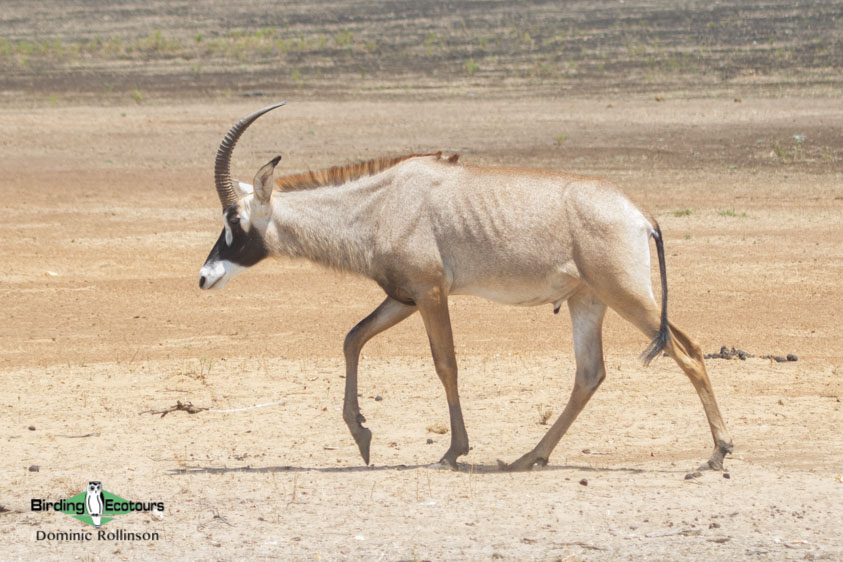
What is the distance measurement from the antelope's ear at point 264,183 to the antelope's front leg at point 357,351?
100 cm

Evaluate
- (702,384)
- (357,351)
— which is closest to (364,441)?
(357,351)

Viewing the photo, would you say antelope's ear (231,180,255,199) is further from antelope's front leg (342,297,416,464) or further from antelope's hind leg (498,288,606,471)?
antelope's hind leg (498,288,606,471)

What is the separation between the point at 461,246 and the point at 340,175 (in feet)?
3.34

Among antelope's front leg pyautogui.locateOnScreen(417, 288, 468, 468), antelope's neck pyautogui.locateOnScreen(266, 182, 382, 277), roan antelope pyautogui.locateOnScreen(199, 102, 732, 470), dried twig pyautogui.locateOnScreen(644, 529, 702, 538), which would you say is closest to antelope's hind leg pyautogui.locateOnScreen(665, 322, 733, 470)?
roan antelope pyautogui.locateOnScreen(199, 102, 732, 470)

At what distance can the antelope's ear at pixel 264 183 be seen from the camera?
779 cm

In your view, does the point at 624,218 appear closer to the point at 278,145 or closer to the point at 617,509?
the point at 617,509

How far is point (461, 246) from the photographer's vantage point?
7535 mm

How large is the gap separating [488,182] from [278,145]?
1941 cm

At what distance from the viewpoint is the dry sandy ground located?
6332 mm

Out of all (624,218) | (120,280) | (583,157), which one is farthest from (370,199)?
(583,157)

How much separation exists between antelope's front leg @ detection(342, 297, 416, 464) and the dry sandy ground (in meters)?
0.21

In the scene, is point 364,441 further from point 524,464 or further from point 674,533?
point 674,533

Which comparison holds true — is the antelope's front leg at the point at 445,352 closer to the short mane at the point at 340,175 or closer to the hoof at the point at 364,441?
the hoof at the point at 364,441

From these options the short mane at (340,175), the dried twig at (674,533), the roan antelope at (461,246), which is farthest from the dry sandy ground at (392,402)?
the short mane at (340,175)
